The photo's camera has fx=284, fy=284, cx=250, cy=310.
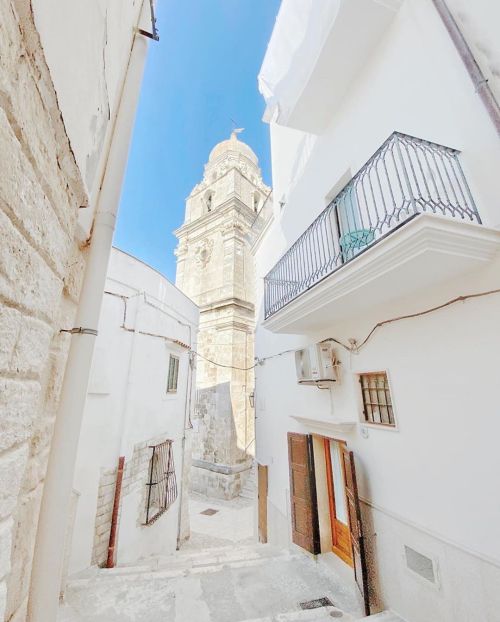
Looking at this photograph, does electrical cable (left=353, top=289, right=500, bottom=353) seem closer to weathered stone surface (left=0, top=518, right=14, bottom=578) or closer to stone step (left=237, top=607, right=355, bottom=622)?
stone step (left=237, top=607, right=355, bottom=622)

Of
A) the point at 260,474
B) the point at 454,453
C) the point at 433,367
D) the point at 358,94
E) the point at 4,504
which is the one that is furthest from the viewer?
the point at 260,474

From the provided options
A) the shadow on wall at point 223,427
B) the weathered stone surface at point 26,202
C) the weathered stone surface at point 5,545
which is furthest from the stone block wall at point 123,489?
the shadow on wall at point 223,427

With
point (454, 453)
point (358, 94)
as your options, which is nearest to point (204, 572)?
point (454, 453)

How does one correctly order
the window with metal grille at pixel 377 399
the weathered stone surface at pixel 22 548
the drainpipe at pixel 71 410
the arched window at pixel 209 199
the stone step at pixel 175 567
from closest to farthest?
the weathered stone surface at pixel 22 548 → the drainpipe at pixel 71 410 → the window with metal grille at pixel 377 399 → the stone step at pixel 175 567 → the arched window at pixel 209 199

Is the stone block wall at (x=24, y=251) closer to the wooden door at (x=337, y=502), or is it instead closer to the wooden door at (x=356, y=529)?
the wooden door at (x=356, y=529)

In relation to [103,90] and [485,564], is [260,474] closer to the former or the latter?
[485,564]

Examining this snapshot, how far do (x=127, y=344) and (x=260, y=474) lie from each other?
16.3ft

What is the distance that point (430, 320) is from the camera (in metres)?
3.31

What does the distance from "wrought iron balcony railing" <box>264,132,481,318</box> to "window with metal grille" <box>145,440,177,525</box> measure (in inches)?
190

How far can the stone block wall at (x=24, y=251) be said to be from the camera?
0.80m

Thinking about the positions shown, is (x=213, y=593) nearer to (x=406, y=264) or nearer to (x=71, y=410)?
(x=71, y=410)

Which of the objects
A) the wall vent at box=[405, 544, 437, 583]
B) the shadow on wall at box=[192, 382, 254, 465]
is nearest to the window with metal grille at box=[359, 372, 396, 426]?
the wall vent at box=[405, 544, 437, 583]

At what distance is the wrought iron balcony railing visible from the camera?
318 cm

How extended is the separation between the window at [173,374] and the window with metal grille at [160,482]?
1.43 metres
